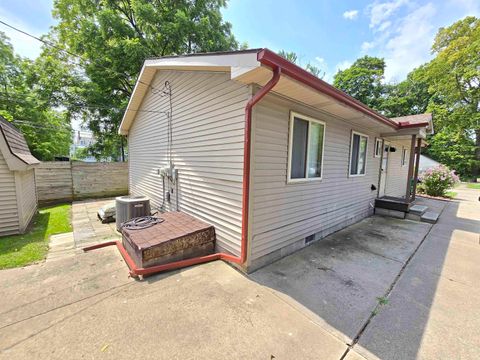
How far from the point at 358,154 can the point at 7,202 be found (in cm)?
917

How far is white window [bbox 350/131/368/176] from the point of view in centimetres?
562

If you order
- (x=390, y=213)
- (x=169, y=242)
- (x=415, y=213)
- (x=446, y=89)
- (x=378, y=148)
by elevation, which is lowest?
(x=390, y=213)

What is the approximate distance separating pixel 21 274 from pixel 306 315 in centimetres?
435

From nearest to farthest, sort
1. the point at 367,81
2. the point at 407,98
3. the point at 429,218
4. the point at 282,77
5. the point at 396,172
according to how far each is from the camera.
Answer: the point at 282,77
the point at 429,218
the point at 396,172
the point at 367,81
the point at 407,98

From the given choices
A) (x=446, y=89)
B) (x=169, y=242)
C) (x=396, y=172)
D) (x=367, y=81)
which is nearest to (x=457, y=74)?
(x=446, y=89)

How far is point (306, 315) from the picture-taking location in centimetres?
235

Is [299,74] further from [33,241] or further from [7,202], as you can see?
[7,202]

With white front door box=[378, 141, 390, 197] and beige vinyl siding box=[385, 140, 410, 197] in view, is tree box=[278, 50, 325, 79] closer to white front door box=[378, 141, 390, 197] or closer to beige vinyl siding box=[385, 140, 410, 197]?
beige vinyl siding box=[385, 140, 410, 197]

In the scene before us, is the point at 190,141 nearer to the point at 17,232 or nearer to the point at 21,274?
the point at 21,274

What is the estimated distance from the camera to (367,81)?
25500mm

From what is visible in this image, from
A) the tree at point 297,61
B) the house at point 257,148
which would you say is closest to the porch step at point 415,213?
the house at point 257,148

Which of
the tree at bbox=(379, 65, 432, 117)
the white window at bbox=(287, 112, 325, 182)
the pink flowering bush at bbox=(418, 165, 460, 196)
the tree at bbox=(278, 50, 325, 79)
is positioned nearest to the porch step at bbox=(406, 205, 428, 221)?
the white window at bbox=(287, 112, 325, 182)

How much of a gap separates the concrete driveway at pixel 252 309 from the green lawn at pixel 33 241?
0.50m

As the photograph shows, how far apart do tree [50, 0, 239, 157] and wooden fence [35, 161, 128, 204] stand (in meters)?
3.35
